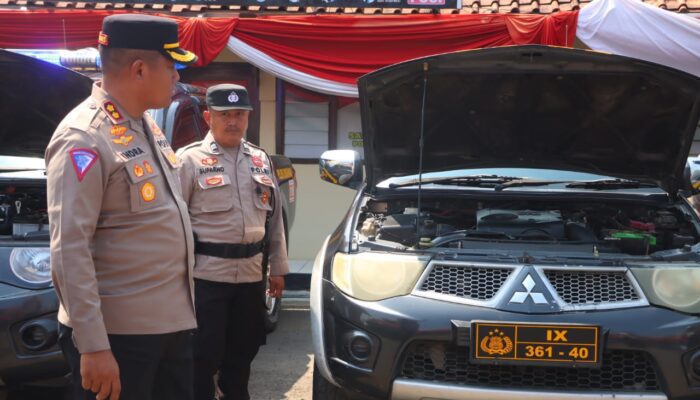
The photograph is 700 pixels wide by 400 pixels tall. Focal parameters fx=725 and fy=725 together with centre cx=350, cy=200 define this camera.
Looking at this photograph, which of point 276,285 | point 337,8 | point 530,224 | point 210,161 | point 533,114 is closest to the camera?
point 210,161

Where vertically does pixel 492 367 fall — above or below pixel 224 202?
below

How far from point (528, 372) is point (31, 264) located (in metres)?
2.29

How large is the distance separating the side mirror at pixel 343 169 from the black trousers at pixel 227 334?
90cm

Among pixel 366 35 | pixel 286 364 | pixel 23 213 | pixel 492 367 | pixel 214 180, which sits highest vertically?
pixel 366 35

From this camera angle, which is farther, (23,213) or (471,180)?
(471,180)

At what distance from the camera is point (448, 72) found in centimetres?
389

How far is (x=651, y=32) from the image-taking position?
259 inches

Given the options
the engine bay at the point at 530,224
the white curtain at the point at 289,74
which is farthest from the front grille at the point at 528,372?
the white curtain at the point at 289,74

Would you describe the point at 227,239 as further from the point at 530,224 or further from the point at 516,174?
the point at 516,174

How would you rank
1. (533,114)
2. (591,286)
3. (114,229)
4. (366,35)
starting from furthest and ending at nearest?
(366,35), (533,114), (591,286), (114,229)

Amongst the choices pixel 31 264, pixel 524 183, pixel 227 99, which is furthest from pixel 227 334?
pixel 524 183

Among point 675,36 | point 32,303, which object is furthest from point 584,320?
point 675,36

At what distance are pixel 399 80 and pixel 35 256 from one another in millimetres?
2033

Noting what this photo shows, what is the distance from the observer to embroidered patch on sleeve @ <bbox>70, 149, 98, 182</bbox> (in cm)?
203
